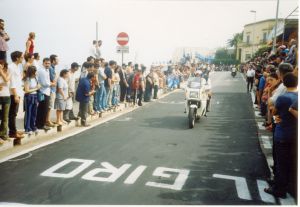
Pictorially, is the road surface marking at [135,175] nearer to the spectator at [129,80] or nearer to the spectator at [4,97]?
the spectator at [4,97]

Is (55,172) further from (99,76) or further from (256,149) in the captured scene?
(99,76)

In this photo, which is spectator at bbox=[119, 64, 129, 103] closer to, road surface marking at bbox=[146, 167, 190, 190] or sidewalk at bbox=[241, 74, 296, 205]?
sidewalk at bbox=[241, 74, 296, 205]

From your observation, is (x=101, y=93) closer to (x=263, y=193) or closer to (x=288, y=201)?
(x=263, y=193)

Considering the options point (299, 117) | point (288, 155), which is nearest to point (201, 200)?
point (288, 155)

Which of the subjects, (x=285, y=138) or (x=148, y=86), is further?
(x=148, y=86)

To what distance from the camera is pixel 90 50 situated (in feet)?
45.4

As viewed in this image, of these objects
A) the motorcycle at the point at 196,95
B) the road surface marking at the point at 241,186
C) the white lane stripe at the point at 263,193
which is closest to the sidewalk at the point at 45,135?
the motorcycle at the point at 196,95

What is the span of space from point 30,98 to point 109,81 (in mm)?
4774

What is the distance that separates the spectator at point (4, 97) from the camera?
7403mm

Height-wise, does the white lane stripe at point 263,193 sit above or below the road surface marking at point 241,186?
below

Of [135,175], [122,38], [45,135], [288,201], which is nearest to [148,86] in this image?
[122,38]

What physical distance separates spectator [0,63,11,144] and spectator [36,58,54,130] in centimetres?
134

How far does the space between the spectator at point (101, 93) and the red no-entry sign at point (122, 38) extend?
2022 mm

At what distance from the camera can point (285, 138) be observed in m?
5.24
